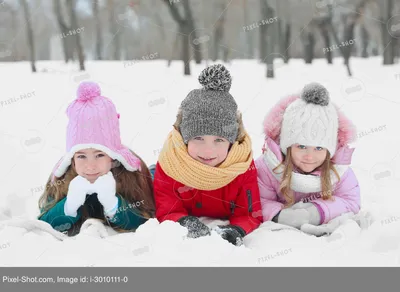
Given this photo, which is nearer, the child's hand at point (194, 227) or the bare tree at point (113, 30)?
the child's hand at point (194, 227)

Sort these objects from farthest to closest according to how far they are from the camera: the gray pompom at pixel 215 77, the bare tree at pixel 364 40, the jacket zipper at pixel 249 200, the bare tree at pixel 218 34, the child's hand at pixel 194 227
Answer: the bare tree at pixel 364 40
the bare tree at pixel 218 34
the jacket zipper at pixel 249 200
the gray pompom at pixel 215 77
the child's hand at pixel 194 227

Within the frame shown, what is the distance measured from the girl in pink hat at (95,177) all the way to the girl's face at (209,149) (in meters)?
0.31

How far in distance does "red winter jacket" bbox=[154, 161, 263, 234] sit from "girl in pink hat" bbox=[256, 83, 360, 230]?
0.30 feet

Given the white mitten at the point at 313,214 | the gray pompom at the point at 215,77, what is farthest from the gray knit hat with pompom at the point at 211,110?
the white mitten at the point at 313,214

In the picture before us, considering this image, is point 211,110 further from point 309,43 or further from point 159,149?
point 309,43

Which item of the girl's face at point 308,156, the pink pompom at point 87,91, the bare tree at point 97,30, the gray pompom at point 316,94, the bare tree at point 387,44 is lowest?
the girl's face at point 308,156

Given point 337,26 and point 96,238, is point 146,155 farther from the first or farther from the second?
point 337,26

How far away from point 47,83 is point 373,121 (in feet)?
6.93

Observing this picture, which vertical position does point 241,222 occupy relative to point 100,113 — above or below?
below

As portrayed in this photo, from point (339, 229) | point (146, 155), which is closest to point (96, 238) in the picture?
point (339, 229)

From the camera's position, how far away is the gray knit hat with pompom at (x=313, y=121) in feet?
6.38

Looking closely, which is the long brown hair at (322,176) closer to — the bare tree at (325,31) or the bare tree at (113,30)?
the bare tree at (325,31)

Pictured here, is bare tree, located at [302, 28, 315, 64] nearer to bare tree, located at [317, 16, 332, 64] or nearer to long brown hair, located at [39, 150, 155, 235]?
bare tree, located at [317, 16, 332, 64]

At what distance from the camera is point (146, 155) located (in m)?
3.00
